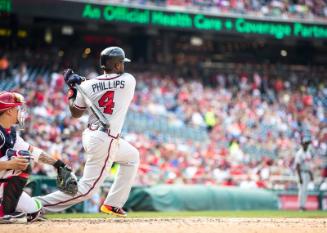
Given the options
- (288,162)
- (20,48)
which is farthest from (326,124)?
(20,48)

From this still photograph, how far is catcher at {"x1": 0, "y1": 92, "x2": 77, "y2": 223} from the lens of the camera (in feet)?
23.8

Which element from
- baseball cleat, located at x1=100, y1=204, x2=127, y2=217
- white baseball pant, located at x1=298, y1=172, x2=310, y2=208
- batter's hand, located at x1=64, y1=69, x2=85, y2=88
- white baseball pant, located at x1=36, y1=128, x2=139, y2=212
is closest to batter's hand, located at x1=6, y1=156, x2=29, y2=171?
white baseball pant, located at x1=36, y1=128, x2=139, y2=212

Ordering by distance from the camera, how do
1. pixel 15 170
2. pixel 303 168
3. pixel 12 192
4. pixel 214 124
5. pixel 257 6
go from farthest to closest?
pixel 257 6 → pixel 214 124 → pixel 303 168 → pixel 12 192 → pixel 15 170

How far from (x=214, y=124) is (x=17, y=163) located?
16267 mm

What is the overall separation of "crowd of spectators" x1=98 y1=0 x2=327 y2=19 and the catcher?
56.0 ft

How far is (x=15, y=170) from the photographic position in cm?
723

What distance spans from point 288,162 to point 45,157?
14837 mm

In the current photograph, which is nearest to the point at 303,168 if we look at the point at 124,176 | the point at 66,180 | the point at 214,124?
the point at 214,124

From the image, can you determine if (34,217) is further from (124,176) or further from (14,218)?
(124,176)

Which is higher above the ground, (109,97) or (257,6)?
(257,6)

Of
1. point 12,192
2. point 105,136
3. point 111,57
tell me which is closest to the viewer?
point 12,192

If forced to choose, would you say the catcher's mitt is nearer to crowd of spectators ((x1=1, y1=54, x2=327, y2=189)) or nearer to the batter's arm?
the batter's arm

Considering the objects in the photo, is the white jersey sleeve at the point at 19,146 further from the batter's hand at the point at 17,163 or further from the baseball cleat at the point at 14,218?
the baseball cleat at the point at 14,218

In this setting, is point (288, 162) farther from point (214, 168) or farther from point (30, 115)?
point (30, 115)
